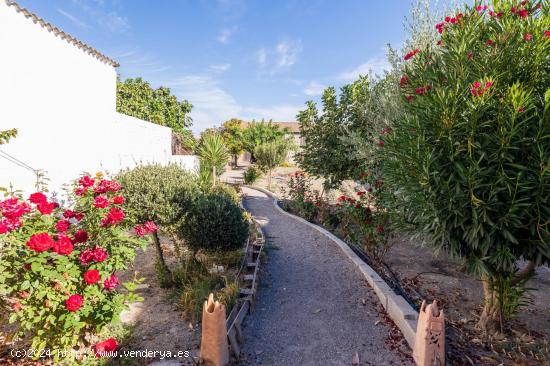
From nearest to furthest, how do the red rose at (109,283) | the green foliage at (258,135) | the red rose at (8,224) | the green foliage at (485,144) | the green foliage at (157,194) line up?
the red rose at (8,224) < the green foliage at (485,144) < the red rose at (109,283) < the green foliage at (157,194) < the green foliage at (258,135)

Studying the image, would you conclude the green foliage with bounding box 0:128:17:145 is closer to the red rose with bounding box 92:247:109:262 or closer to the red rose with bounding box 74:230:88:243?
the red rose with bounding box 74:230:88:243

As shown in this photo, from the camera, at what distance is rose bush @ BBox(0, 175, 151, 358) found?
3.05m

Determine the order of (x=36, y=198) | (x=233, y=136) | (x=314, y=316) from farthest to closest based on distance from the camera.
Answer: (x=233, y=136), (x=314, y=316), (x=36, y=198)

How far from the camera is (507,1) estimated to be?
376 cm

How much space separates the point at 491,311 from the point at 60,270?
5460 mm

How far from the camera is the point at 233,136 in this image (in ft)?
129

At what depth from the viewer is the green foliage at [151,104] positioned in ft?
89.3

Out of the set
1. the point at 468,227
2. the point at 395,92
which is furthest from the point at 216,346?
the point at 395,92

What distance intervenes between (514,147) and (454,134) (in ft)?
1.88

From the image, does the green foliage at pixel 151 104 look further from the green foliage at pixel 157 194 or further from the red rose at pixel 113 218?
the red rose at pixel 113 218

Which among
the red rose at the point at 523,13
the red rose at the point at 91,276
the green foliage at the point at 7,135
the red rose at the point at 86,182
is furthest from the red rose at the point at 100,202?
the red rose at the point at 523,13

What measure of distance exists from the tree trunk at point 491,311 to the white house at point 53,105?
30.3ft

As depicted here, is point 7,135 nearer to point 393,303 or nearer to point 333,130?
point 393,303

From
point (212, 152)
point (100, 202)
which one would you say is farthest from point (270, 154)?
point (100, 202)
